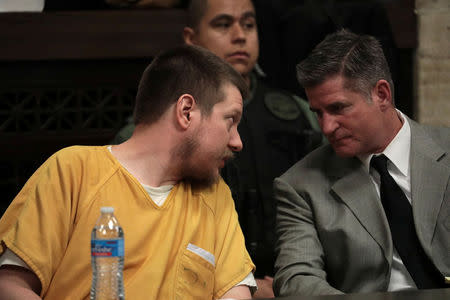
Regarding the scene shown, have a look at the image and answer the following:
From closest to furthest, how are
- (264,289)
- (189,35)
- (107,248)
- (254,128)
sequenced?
(107,248), (264,289), (254,128), (189,35)

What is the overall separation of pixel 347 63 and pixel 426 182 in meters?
0.46

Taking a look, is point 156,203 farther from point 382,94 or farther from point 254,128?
point 254,128

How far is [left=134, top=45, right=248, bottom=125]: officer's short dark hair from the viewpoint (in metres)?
2.31

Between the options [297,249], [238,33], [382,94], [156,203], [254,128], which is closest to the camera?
[156,203]

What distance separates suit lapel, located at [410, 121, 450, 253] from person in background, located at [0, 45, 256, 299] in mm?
595

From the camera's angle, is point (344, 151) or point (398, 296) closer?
point (398, 296)

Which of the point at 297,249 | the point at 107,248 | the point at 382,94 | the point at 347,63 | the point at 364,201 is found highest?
the point at 347,63

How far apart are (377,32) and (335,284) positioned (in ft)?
5.18

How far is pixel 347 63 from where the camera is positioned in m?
2.61

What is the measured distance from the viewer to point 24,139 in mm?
3650

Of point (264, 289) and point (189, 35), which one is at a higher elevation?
point (189, 35)

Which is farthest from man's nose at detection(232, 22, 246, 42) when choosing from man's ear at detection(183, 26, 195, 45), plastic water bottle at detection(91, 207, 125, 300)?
plastic water bottle at detection(91, 207, 125, 300)

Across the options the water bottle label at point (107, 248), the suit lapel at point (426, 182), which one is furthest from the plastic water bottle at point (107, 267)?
the suit lapel at point (426, 182)

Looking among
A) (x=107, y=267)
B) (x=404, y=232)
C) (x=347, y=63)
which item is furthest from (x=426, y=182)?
(x=107, y=267)
